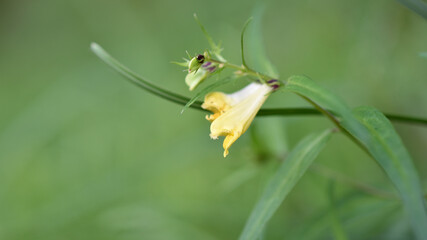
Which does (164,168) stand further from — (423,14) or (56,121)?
(423,14)

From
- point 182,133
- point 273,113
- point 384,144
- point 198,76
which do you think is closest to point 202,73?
point 198,76

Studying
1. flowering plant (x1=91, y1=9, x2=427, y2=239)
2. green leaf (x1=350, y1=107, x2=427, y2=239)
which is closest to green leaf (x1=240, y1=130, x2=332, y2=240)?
flowering plant (x1=91, y1=9, x2=427, y2=239)

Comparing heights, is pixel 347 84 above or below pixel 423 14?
below

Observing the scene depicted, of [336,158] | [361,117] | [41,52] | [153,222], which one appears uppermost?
[41,52]

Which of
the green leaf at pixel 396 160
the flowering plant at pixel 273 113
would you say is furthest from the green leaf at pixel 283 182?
the green leaf at pixel 396 160

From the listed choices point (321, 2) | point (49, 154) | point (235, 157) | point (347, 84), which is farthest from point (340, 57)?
point (49, 154)

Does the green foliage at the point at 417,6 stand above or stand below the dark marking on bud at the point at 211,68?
below

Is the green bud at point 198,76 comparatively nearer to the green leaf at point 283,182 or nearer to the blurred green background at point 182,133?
the green leaf at point 283,182
